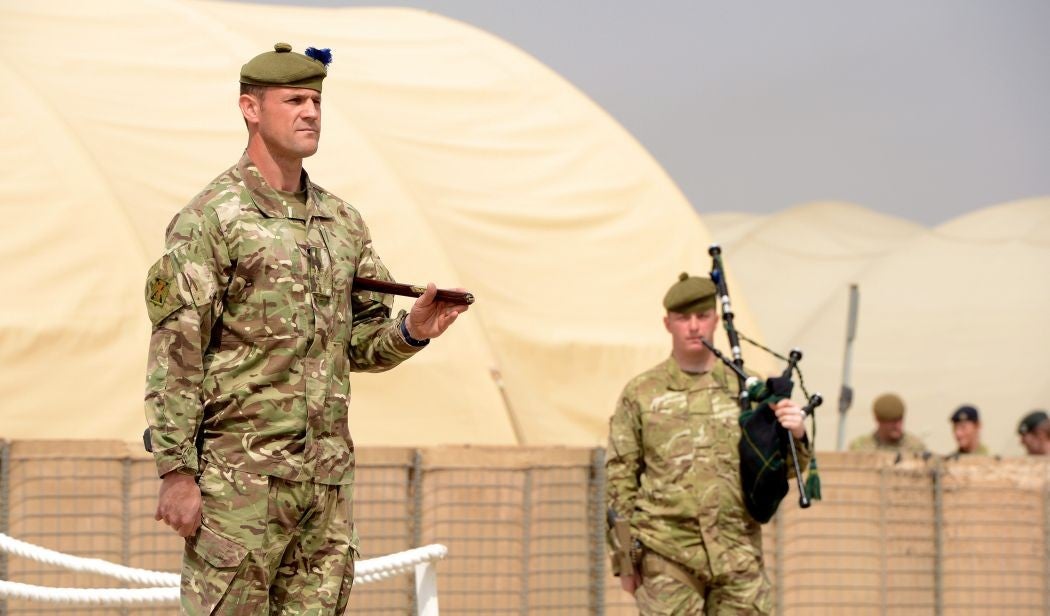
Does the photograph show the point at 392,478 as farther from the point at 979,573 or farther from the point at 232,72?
the point at 232,72

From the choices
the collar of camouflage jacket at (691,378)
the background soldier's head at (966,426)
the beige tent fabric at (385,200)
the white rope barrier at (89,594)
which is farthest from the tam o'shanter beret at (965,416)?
the white rope barrier at (89,594)

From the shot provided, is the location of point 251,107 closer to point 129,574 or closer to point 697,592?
point 129,574

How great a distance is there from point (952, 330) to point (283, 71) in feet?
61.0

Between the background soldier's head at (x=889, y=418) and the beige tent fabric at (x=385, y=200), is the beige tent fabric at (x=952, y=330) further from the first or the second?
the background soldier's head at (x=889, y=418)

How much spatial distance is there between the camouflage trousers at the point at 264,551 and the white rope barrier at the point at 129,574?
1.26 meters

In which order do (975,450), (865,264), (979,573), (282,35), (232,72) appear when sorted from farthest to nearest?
(865,264)
(282,35)
(232,72)
(975,450)
(979,573)

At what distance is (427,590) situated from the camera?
5.52 m

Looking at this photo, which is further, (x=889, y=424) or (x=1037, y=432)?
(x=889, y=424)

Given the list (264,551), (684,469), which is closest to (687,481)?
(684,469)

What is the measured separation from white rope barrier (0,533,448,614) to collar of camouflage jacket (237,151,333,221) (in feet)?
5.06

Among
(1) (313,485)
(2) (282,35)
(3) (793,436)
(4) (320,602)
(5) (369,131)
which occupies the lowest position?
(4) (320,602)

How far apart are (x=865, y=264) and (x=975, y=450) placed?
12.7m

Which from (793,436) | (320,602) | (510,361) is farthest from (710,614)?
(510,361)

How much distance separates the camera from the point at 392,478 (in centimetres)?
817
